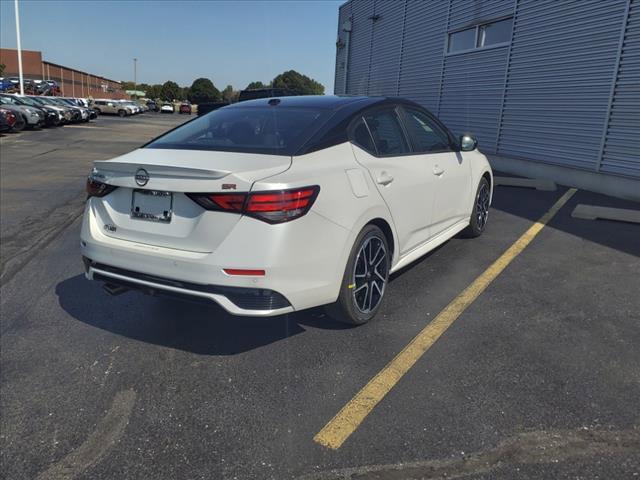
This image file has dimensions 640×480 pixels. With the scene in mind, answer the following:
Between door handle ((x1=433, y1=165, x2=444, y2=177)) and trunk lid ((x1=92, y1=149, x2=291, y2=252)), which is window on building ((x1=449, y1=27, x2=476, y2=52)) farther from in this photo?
trunk lid ((x1=92, y1=149, x2=291, y2=252))

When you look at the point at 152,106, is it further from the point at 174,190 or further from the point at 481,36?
the point at 174,190

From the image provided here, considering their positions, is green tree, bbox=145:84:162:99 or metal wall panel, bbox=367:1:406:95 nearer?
metal wall panel, bbox=367:1:406:95

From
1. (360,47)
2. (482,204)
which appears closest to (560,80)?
(482,204)

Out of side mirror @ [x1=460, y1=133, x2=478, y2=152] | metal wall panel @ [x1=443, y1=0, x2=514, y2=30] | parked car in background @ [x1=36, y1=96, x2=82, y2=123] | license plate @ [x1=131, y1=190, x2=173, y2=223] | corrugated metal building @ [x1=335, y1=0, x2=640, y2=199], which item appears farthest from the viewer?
parked car in background @ [x1=36, y1=96, x2=82, y2=123]

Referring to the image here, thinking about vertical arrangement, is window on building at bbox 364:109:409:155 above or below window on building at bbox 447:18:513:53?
below

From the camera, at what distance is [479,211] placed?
5801 millimetres

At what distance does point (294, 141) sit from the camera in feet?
10.8

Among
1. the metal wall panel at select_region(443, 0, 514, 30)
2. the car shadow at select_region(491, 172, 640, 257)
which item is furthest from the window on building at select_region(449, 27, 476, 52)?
the car shadow at select_region(491, 172, 640, 257)

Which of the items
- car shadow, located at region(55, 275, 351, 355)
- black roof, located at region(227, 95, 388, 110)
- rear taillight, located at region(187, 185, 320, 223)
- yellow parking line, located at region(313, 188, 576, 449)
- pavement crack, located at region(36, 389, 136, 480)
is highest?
black roof, located at region(227, 95, 388, 110)

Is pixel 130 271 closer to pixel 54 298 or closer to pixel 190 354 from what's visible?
pixel 190 354

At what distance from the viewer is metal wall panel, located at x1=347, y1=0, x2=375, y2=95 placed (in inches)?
766

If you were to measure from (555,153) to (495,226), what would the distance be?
4.76 metres

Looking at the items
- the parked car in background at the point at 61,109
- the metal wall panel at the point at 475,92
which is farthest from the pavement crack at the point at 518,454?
the parked car in background at the point at 61,109

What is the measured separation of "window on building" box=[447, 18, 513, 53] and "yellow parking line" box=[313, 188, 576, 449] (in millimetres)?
8686
